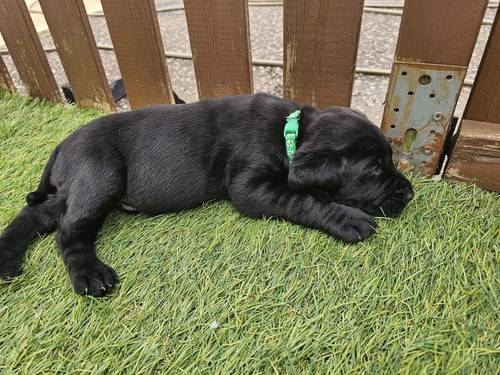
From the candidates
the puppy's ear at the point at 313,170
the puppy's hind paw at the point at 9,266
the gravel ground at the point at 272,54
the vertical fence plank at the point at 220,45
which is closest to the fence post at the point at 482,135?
the puppy's ear at the point at 313,170

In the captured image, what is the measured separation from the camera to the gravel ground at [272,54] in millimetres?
4914

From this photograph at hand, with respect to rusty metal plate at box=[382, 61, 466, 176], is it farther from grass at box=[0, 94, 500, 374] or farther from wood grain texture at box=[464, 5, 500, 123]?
grass at box=[0, 94, 500, 374]

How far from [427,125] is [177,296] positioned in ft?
6.00

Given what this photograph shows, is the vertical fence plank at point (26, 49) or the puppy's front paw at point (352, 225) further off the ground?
→ the vertical fence plank at point (26, 49)

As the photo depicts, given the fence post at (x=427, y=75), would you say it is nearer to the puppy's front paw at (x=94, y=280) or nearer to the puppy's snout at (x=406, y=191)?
the puppy's snout at (x=406, y=191)

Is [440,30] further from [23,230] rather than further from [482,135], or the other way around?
[23,230]

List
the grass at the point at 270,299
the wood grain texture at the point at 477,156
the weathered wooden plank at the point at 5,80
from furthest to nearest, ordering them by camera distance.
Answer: the weathered wooden plank at the point at 5,80 < the wood grain texture at the point at 477,156 < the grass at the point at 270,299


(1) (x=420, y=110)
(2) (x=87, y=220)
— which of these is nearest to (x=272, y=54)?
(1) (x=420, y=110)

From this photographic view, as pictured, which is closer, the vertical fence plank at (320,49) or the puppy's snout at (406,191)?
the puppy's snout at (406,191)

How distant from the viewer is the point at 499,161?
256cm

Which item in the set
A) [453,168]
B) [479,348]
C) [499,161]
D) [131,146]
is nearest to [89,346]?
[131,146]

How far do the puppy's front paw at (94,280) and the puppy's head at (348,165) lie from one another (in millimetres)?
1116

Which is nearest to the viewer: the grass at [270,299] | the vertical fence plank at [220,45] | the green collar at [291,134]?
the grass at [270,299]

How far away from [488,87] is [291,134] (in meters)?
1.20
